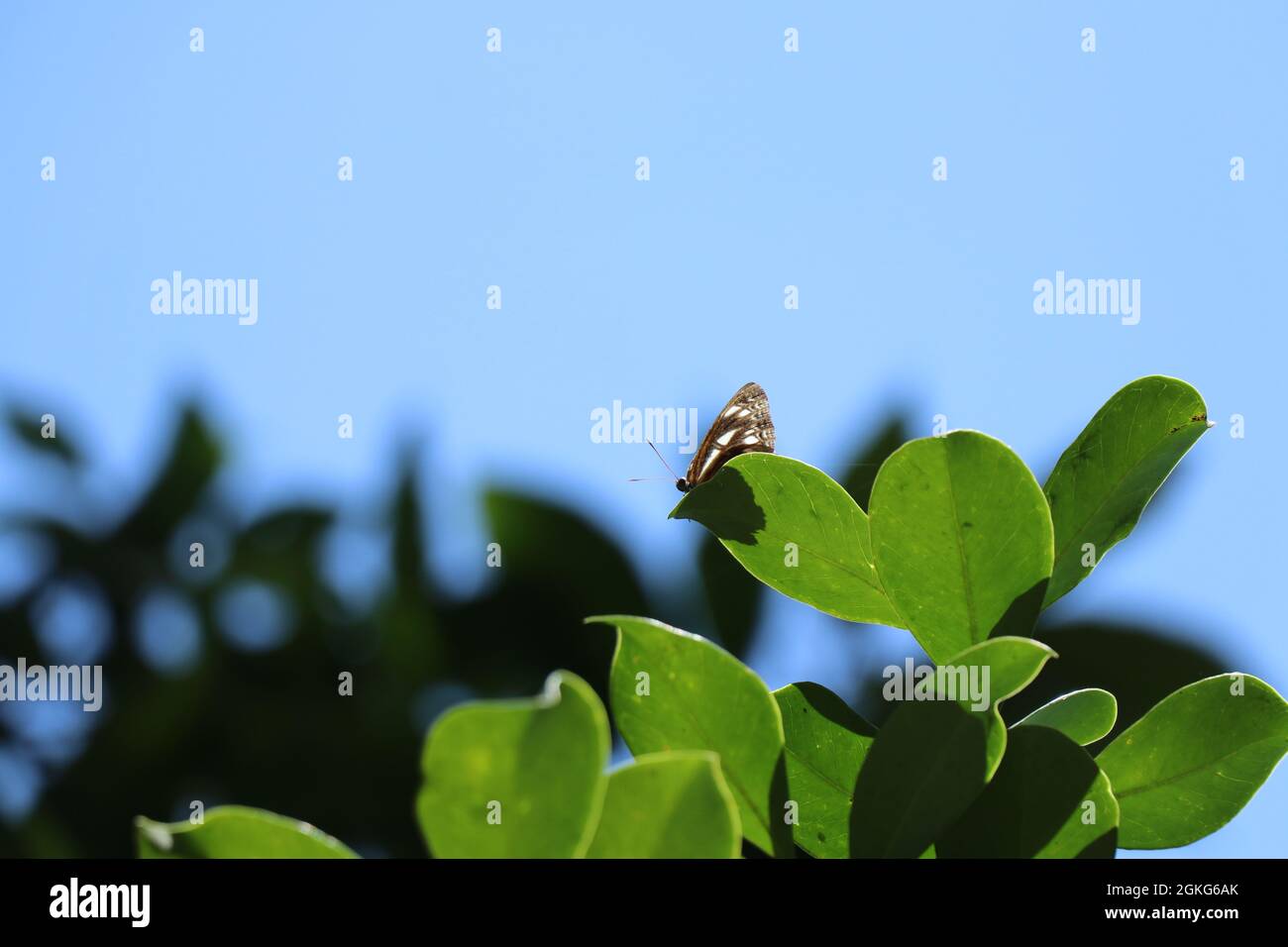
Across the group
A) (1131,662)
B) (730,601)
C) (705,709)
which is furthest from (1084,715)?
(1131,662)

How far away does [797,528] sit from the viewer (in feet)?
1.50

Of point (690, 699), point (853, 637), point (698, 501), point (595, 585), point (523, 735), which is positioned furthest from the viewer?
point (595, 585)

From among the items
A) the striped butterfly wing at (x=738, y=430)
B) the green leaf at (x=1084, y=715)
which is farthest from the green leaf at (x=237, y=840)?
the striped butterfly wing at (x=738, y=430)

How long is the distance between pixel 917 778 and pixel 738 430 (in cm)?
62

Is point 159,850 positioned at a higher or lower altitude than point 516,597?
higher

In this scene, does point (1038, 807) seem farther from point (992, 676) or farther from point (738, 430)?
point (738, 430)

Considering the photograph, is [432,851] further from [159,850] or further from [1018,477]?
[1018,477]

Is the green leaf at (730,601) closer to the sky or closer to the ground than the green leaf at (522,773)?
closer to the ground

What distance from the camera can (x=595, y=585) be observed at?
3143mm

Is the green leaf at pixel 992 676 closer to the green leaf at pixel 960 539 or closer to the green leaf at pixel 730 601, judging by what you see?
the green leaf at pixel 960 539

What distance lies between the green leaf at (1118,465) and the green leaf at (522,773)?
0.89ft

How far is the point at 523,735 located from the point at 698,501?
0.24 metres

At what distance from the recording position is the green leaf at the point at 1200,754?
428mm
